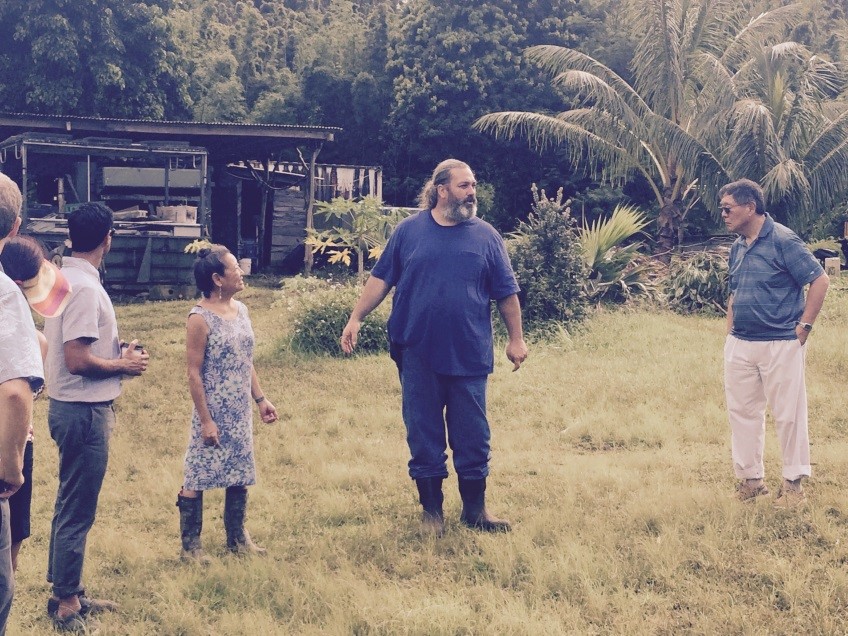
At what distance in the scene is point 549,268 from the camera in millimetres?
12211

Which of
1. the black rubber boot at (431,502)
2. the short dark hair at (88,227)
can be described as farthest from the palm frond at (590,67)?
the short dark hair at (88,227)

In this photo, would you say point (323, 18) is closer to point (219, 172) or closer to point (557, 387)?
point (219, 172)

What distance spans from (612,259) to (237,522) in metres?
10.6

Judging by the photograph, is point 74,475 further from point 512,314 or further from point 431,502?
point 512,314

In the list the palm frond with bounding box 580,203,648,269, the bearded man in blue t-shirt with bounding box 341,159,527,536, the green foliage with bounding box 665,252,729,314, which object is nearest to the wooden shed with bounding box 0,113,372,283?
the palm frond with bounding box 580,203,648,269

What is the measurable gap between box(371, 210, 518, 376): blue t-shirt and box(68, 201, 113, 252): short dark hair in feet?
5.05

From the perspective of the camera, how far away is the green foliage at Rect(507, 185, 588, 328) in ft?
39.2

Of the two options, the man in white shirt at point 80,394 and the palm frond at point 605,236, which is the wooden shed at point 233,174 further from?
the man in white shirt at point 80,394

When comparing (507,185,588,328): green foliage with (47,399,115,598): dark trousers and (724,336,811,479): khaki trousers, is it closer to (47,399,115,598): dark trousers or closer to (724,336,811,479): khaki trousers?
(724,336,811,479): khaki trousers

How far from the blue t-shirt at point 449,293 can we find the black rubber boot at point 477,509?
601mm

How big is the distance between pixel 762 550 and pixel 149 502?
11.3 feet

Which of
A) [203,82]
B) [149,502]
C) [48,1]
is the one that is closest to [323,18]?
[203,82]

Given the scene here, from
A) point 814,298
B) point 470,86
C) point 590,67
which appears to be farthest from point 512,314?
point 470,86

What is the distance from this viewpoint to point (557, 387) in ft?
27.9
